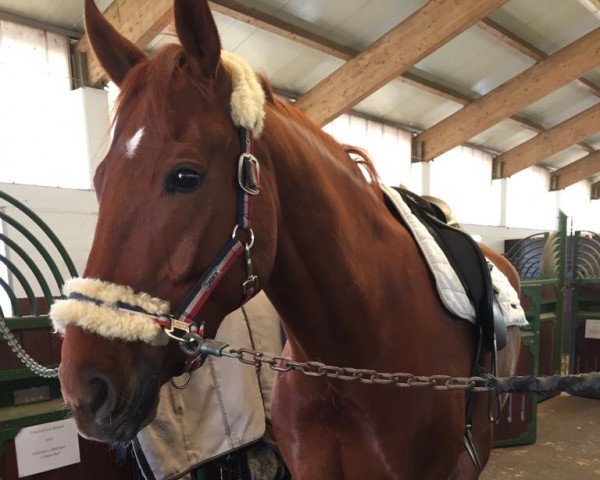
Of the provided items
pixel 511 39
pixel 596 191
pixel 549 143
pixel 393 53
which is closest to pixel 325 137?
pixel 393 53

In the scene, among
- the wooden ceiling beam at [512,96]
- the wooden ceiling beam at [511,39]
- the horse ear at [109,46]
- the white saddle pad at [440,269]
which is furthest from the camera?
the wooden ceiling beam at [512,96]

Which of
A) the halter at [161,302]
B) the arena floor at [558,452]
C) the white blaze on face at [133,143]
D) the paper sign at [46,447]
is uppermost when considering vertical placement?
the white blaze on face at [133,143]

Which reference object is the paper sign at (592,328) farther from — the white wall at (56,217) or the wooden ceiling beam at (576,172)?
the wooden ceiling beam at (576,172)

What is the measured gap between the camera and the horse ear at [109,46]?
0.91 metres

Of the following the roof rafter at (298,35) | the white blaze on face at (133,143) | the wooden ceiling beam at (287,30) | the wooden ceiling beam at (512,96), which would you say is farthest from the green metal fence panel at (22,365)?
the wooden ceiling beam at (512,96)

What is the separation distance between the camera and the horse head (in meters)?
0.69

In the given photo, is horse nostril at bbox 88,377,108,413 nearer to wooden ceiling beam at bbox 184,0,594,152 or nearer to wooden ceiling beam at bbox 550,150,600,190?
wooden ceiling beam at bbox 184,0,594,152

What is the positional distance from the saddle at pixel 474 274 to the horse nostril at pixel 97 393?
3.30 feet

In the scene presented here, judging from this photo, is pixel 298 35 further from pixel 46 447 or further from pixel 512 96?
pixel 46 447

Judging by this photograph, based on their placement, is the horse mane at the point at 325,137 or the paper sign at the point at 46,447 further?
the paper sign at the point at 46,447

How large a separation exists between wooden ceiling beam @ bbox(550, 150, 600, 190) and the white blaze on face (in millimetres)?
14843

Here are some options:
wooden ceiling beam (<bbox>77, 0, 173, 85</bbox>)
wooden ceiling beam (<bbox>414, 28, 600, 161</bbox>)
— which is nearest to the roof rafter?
wooden ceiling beam (<bbox>77, 0, 173, 85</bbox>)

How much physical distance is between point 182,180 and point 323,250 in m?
0.38

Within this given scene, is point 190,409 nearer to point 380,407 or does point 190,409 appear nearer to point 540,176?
point 380,407
